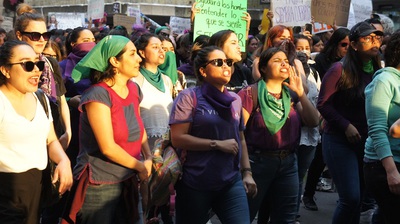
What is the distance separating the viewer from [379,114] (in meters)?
4.24

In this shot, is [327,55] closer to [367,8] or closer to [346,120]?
[346,120]

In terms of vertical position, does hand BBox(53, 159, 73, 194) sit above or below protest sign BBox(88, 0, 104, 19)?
below

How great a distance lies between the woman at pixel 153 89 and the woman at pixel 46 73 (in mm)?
764

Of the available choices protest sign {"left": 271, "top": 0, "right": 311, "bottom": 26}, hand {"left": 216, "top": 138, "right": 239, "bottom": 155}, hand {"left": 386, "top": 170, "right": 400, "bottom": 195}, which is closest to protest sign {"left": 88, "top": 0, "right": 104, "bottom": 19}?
protest sign {"left": 271, "top": 0, "right": 311, "bottom": 26}

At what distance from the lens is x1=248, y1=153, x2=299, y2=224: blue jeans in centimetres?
495

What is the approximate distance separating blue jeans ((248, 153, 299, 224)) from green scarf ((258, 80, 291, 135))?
25 centimetres

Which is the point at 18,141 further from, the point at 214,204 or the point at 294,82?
the point at 294,82

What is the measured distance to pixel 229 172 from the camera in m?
4.46

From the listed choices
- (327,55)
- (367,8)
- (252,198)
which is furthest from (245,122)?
(367,8)

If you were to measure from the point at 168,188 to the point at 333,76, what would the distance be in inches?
71.3

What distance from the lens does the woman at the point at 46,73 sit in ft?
16.3

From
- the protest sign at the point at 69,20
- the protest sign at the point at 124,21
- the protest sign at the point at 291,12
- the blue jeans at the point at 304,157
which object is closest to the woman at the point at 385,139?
the blue jeans at the point at 304,157

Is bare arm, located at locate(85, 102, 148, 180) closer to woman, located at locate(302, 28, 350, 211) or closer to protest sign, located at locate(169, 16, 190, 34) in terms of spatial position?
woman, located at locate(302, 28, 350, 211)

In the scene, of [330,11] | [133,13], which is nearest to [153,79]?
[330,11]
